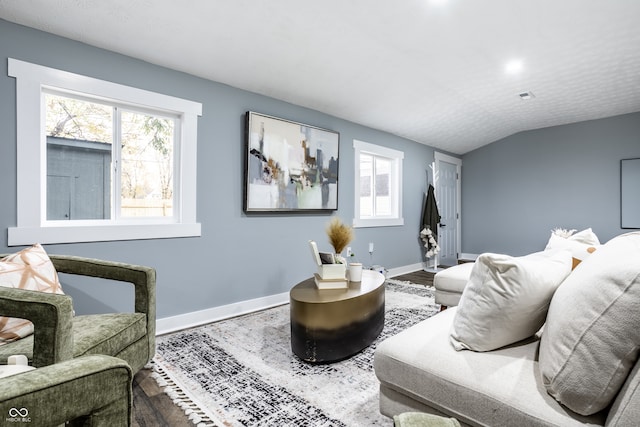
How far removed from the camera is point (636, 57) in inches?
125

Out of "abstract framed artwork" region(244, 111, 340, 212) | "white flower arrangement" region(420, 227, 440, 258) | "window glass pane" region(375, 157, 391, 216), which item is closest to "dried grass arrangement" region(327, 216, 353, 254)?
"abstract framed artwork" region(244, 111, 340, 212)

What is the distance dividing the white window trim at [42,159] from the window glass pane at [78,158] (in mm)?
63

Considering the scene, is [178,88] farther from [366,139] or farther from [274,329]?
[366,139]

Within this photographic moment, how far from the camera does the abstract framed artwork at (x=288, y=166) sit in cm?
322

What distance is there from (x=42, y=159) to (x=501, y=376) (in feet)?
9.67

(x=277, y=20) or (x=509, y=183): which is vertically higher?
(x=277, y=20)

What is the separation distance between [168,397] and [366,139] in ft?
12.5

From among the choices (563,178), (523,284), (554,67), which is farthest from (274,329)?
(563,178)

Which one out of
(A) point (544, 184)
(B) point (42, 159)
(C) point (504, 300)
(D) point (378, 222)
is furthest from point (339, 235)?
(A) point (544, 184)

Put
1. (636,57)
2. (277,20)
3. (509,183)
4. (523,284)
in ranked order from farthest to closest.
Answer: (509,183) < (636,57) < (277,20) < (523,284)

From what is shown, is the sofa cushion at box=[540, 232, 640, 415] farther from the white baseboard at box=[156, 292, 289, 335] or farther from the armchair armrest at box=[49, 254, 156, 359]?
the white baseboard at box=[156, 292, 289, 335]

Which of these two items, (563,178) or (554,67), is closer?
(554,67)

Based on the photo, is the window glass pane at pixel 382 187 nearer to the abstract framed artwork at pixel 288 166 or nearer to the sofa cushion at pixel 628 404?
the abstract framed artwork at pixel 288 166

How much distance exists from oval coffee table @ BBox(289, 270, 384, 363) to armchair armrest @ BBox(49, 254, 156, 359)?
0.86 meters
